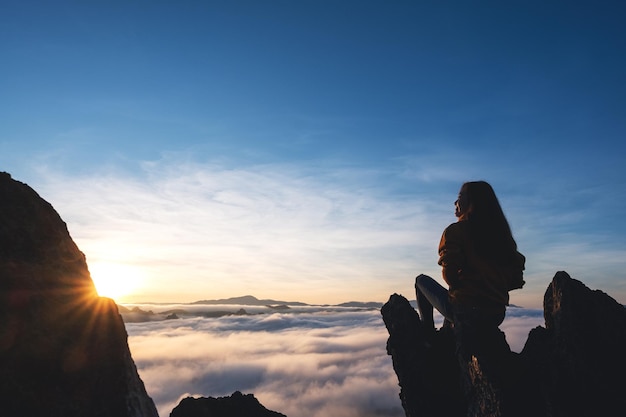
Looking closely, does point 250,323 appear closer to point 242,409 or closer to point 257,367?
point 257,367

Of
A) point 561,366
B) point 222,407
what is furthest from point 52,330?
point 561,366

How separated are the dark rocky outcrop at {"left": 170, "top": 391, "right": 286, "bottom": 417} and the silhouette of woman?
4.39 meters

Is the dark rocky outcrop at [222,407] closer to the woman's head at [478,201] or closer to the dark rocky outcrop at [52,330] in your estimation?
the dark rocky outcrop at [52,330]

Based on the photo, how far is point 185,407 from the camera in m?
6.80

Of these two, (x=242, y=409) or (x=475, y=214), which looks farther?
(x=242, y=409)

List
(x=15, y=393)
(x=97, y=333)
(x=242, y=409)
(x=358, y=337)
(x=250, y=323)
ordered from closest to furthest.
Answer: (x=15, y=393)
(x=97, y=333)
(x=242, y=409)
(x=358, y=337)
(x=250, y=323)

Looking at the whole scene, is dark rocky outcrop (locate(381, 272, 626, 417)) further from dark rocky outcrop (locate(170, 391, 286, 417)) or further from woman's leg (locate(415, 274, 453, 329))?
dark rocky outcrop (locate(170, 391, 286, 417))

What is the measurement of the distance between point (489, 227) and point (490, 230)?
0.04m

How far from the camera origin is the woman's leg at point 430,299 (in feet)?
20.0

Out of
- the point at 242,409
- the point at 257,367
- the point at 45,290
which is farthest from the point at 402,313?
the point at 257,367

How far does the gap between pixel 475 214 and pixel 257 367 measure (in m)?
148

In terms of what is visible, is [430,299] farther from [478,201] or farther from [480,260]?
[478,201]

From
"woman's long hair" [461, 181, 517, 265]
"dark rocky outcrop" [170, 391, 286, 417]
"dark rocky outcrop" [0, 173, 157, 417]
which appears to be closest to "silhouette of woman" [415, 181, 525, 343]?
"woman's long hair" [461, 181, 517, 265]

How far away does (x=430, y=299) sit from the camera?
647 centimetres
